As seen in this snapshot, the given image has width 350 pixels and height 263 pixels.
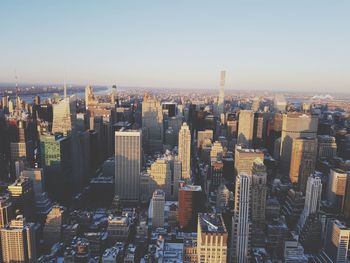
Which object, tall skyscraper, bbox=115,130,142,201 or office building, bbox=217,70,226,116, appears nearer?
tall skyscraper, bbox=115,130,142,201

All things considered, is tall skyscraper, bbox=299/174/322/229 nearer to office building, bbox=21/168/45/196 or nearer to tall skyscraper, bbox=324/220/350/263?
tall skyscraper, bbox=324/220/350/263

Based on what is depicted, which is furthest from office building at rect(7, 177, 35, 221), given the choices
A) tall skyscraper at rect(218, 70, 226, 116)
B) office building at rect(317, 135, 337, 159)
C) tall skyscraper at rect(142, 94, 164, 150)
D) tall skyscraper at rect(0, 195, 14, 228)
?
tall skyscraper at rect(218, 70, 226, 116)

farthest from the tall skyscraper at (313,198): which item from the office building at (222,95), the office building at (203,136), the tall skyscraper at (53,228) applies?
the office building at (222,95)

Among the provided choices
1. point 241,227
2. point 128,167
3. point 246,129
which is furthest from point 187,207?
point 246,129

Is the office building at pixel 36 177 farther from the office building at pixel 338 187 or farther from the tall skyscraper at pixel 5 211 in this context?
the office building at pixel 338 187

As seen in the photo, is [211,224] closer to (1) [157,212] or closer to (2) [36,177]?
(1) [157,212]

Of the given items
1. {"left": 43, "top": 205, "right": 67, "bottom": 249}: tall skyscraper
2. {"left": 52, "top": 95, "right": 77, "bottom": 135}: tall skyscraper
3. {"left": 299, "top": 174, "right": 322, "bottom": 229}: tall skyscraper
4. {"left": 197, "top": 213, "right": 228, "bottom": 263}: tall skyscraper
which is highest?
{"left": 52, "top": 95, "right": 77, "bottom": 135}: tall skyscraper

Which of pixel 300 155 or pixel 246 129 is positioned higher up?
pixel 246 129
